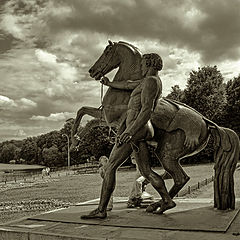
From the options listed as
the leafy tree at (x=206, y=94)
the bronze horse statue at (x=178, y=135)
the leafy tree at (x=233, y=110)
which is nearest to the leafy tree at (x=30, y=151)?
the leafy tree at (x=206, y=94)

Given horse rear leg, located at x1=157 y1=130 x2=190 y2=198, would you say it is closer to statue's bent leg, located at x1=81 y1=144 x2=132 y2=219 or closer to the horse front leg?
statue's bent leg, located at x1=81 y1=144 x2=132 y2=219

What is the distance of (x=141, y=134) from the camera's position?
652 cm

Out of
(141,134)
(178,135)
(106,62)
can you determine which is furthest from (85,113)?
(178,135)

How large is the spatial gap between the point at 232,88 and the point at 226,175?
158 ft

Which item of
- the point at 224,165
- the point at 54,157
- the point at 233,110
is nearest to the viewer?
the point at 224,165

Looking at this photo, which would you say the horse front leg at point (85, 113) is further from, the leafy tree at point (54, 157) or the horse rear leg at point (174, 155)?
the leafy tree at point (54, 157)

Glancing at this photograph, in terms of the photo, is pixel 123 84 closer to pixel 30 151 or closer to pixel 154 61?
pixel 154 61

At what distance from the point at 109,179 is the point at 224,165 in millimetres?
2165

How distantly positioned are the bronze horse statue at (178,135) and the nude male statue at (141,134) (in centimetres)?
22

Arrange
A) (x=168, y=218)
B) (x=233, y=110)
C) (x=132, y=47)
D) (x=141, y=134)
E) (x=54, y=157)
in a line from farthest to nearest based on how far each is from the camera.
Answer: (x=54, y=157) < (x=233, y=110) < (x=132, y=47) < (x=141, y=134) < (x=168, y=218)

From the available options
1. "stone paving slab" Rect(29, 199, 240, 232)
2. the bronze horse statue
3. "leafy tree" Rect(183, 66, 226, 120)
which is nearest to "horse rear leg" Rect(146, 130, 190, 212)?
the bronze horse statue

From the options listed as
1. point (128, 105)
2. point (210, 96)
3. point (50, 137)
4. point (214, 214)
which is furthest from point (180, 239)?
point (50, 137)

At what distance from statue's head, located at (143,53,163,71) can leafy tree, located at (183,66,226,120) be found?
4082 cm

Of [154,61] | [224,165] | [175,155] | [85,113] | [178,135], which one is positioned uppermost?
[154,61]
